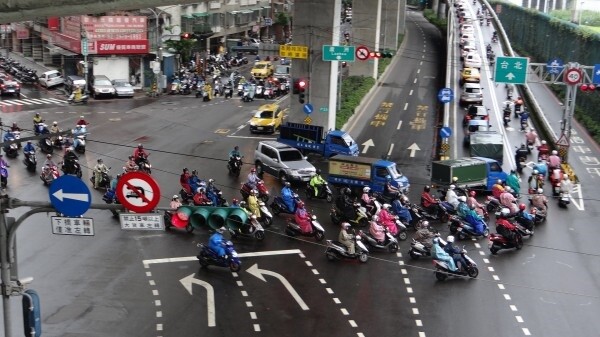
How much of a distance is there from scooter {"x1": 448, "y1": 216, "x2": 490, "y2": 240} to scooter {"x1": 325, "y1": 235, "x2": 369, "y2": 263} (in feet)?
15.5

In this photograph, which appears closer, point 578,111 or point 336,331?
point 336,331

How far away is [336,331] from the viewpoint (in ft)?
72.5

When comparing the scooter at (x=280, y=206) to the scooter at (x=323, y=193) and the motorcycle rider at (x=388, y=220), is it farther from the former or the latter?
the motorcycle rider at (x=388, y=220)

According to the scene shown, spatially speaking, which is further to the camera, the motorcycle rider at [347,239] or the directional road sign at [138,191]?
the motorcycle rider at [347,239]

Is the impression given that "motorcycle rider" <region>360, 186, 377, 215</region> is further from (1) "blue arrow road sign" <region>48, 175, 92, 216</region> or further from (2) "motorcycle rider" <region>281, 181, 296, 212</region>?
(1) "blue arrow road sign" <region>48, 175, 92, 216</region>

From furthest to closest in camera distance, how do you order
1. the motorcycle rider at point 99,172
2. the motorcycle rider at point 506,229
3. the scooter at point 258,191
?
1. the motorcycle rider at point 99,172
2. the scooter at point 258,191
3. the motorcycle rider at point 506,229

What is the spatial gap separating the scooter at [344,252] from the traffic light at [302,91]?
21.8 meters

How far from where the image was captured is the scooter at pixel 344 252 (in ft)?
91.5

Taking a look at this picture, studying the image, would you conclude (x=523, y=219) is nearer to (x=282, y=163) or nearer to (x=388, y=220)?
(x=388, y=220)

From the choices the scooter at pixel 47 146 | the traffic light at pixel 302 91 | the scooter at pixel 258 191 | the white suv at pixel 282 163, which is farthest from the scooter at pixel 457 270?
the traffic light at pixel 302 91

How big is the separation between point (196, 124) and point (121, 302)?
30.4 meters

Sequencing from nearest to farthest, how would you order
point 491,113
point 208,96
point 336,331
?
point 336,331 < point 491,113 < point 208,96

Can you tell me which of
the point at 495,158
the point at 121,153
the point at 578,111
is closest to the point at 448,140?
the point at 495,158

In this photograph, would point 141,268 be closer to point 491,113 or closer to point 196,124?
point 196,124
